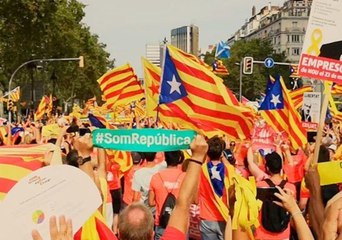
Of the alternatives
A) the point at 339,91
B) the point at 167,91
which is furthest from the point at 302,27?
the point at 167,91

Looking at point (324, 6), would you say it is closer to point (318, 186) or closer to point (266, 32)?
point (318, 186)

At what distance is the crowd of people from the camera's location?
146 inches

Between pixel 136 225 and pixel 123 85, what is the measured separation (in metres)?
11.2

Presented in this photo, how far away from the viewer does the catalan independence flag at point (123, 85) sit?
14.5m

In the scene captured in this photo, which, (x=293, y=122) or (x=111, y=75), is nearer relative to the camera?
(x=293, y=122)

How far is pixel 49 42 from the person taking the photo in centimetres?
4831

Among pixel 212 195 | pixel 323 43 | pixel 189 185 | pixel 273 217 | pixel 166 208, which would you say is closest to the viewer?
pixel 189 185

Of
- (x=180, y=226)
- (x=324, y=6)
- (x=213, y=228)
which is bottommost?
(x=213, y=228)

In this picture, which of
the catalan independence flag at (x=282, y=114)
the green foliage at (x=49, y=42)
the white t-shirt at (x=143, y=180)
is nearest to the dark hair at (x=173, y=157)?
the white t-shirt at (x=143, y=180)

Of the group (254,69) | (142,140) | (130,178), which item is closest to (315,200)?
(142,140)

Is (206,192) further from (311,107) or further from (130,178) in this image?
(311,107)

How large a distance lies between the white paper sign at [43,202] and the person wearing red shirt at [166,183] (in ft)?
11.0

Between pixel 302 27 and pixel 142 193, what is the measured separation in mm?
150425

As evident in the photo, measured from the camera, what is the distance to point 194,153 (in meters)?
4.11
